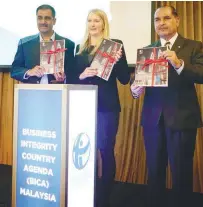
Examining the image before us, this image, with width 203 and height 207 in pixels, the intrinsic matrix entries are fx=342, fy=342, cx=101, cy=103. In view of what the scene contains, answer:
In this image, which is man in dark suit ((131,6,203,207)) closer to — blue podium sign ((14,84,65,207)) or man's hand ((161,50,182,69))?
man's hand ((161,50,182,69))

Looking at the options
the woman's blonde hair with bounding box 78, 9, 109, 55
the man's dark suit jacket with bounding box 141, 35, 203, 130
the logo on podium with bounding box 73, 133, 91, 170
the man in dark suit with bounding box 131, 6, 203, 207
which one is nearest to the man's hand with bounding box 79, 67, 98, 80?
the woman's blonde hair with bounding box 78, 9, 109, 55

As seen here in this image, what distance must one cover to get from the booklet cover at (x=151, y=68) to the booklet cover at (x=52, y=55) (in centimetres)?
50

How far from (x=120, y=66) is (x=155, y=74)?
309 millimetres

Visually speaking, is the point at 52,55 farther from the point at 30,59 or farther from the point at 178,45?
the point at 178,45

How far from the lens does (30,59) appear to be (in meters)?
2.49

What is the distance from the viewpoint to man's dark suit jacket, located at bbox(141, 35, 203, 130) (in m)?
2.10

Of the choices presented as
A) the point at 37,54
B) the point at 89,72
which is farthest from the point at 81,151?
the point at 37,54

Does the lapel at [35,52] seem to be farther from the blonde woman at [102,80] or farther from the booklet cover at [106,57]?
the booklet cover at [106,57]

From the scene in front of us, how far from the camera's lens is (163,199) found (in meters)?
2.67

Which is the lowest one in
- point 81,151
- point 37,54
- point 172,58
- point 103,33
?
point 81,151

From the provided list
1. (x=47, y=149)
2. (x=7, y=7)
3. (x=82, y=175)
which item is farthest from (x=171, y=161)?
(x=7, y=7)

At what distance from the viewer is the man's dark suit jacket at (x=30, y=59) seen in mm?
2418

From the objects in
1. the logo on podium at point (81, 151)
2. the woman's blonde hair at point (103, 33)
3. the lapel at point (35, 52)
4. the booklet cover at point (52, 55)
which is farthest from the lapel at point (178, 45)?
the lapel at point (35, 52)

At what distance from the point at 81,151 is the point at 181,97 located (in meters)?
0.84
